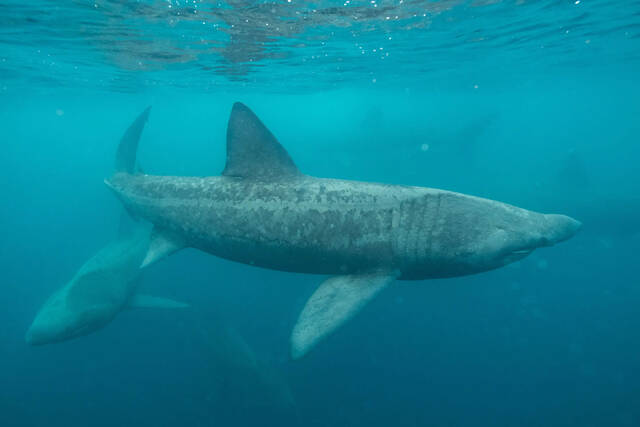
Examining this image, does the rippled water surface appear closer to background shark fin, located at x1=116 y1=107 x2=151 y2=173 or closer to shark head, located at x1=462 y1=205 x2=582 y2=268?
background shark fin, located at x1=116 y1=107 x2=151 y2=173

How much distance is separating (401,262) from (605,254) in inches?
616

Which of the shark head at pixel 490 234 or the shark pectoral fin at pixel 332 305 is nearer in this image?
the shark pectoral fin at pixel 332 305

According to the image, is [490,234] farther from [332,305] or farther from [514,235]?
[332,305]

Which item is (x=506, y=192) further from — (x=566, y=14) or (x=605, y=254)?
(x=566, y=14)

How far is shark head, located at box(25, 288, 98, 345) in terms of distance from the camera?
25.8 ft

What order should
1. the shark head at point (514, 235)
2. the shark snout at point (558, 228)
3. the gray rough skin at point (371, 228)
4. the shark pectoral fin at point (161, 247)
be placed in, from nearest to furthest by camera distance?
1. the shark head at point (514, 235)
2. the gray rough skin at point (371, 228)
3. the shark snout at point (558, 228)
4. the shark pectoral fin at point (161, 247)

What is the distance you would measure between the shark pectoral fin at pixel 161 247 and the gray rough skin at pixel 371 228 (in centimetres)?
127

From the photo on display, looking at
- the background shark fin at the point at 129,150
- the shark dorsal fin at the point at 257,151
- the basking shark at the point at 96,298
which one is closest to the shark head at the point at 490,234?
the shark dorsal fin at the point at 257,151

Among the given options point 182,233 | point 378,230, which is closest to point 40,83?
point 182,233

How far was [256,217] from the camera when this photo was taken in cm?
530

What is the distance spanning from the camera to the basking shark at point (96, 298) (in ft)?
26.1

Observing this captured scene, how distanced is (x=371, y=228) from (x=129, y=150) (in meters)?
7.89

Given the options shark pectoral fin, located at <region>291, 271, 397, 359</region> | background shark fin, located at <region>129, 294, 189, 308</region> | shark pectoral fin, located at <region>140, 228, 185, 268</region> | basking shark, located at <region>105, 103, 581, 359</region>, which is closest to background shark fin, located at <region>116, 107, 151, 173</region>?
shark pectoral fin, located at <region>140, 228, 185, 268</region>

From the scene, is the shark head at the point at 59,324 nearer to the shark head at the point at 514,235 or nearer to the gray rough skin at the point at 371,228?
the gray rough skin at the point at 371,228
